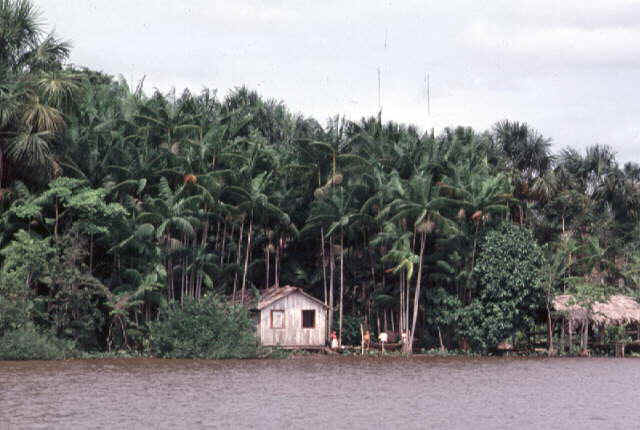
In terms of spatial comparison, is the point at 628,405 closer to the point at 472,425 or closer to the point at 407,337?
the point at 472,425

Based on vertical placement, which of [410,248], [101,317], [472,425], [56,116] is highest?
[56,116]

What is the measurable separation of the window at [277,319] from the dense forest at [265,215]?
1702 mm

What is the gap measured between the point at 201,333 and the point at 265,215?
8.71 meters

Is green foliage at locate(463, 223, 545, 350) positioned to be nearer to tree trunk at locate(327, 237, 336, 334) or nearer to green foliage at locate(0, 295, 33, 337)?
tree trunk at locate(327, 237, 336, 334)

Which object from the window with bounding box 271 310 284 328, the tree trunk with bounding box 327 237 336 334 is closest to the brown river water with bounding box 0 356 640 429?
the window with bounding box 271 310 284 328

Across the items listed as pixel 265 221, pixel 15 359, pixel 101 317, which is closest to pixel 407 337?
pixel 265 221

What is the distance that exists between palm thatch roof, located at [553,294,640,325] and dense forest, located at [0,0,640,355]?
644 millimetres

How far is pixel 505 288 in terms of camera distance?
4703 cm

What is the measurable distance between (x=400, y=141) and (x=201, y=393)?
26130 millimetres

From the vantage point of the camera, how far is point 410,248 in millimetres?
50125

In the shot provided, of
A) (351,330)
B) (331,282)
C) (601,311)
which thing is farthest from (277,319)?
(601,311)

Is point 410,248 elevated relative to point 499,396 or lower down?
elevated

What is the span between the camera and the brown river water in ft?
74.4

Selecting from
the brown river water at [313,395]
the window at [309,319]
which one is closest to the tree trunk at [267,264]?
the window at [309,319]
